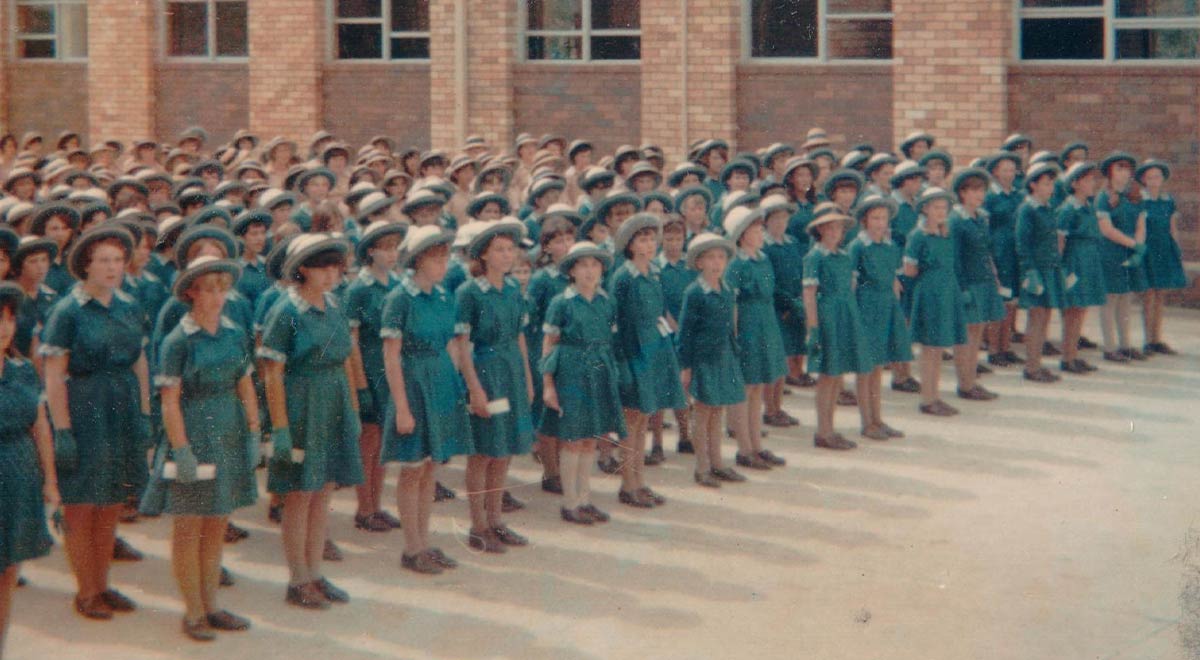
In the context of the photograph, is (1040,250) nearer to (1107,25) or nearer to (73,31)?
(1107,25)

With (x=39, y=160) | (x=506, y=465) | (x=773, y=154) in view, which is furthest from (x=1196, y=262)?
(x=39, y=160)

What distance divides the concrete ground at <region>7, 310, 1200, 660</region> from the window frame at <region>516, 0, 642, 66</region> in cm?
1051

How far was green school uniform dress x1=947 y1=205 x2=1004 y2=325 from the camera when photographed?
1355 centimetres

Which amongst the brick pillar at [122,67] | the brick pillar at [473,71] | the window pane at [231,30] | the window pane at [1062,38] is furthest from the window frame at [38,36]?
the window pane at [1062,38]

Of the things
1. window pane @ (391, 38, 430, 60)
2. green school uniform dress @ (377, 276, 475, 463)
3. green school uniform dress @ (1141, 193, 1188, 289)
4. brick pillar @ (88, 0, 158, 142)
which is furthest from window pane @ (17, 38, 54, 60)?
green school uniform dress @ (377, 276, 475, 463)

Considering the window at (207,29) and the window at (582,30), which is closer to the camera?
the window at (582,30)

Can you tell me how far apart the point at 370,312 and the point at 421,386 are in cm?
90

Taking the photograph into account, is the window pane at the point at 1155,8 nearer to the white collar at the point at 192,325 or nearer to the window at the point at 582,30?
the window at the point at 582,30

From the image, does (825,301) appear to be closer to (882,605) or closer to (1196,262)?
(882,605)

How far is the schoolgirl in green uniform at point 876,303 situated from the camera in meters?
12.3

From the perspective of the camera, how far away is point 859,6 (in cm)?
2019

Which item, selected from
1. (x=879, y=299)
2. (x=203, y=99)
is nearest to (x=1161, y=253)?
(x=879, y=299)

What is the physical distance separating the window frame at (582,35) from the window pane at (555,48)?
0.04m

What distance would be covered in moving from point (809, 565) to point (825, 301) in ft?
10.2
